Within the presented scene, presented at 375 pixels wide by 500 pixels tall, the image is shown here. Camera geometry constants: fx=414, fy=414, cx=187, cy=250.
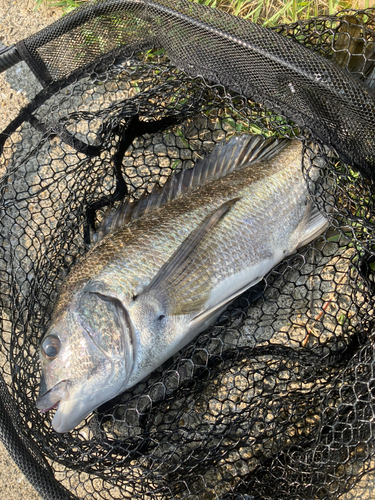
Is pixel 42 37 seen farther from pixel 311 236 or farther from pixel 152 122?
pixel 311 236

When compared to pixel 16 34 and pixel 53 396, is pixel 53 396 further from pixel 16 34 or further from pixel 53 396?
pixel 16 34

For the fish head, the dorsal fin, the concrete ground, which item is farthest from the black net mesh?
the concrete ground

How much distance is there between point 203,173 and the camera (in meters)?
2.52

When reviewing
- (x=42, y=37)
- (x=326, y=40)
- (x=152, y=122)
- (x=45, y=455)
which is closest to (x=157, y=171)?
(x=152, y=122)

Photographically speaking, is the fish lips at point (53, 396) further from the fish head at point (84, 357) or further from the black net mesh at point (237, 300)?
the black net mesh at point (237, 300)

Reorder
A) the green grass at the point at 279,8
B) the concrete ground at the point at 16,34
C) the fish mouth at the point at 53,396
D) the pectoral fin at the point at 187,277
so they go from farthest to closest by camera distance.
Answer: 1. the concrete ground at the point at 16,34
2. the green grass at the point at 279,8
3. the pectoral fin at the point at 187,277
4. the fish mouth at the point at 53,396

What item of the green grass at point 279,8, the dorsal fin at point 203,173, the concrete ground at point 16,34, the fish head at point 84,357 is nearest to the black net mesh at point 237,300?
the dorsal fin at point 203,173

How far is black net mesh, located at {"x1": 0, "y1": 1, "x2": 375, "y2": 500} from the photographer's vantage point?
7.23ft

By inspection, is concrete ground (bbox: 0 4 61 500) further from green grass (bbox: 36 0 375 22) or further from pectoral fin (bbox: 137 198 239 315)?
pectoral fin (bbox: 137 198 239 315)

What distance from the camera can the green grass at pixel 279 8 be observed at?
119 inches

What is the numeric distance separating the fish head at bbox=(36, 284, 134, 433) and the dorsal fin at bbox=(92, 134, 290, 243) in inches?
19.4

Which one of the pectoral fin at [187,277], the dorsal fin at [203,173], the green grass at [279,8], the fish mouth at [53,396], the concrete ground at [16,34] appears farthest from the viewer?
the concrete ground at [16,34]

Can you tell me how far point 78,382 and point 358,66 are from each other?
2404 millimetres

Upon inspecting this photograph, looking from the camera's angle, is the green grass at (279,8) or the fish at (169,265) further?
the green grass at (279,8)
